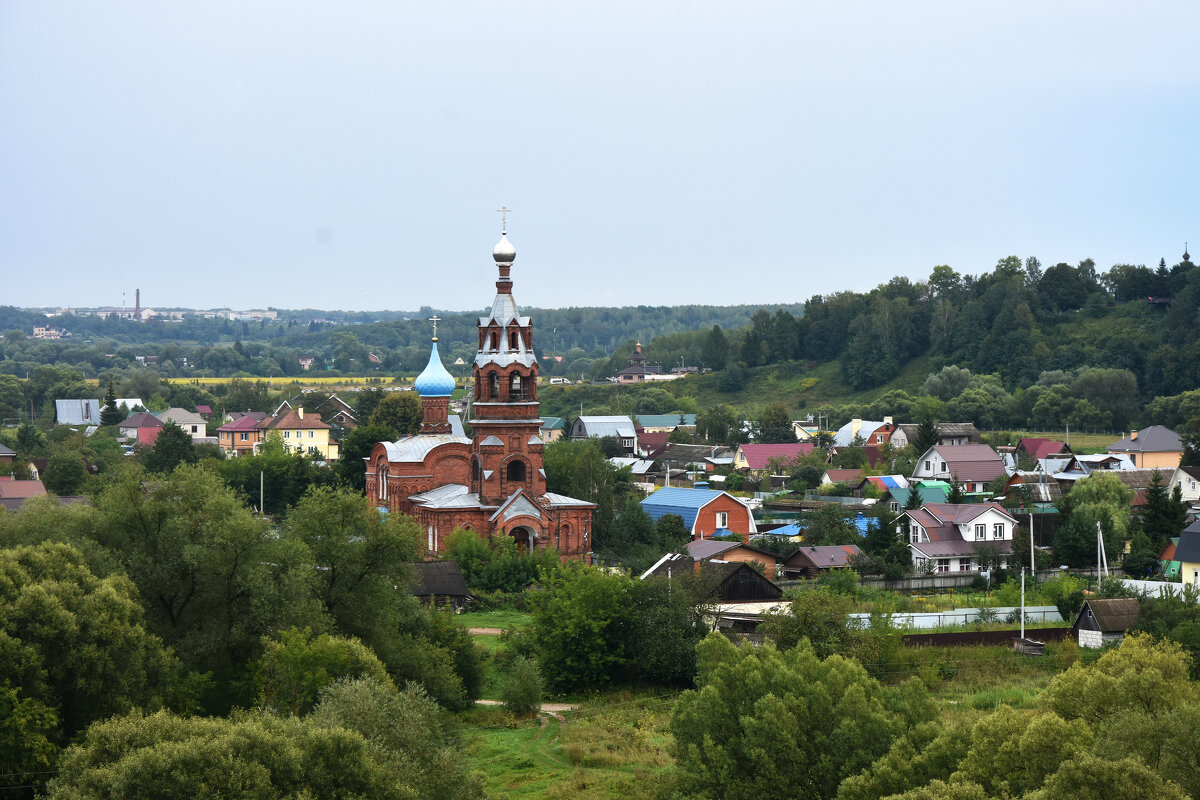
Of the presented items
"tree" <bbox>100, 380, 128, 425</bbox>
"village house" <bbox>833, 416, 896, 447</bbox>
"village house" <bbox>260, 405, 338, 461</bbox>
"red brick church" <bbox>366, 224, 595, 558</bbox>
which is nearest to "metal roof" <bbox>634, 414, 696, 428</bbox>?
"village house" <bbox>833, 416, 896, 447</bbox>

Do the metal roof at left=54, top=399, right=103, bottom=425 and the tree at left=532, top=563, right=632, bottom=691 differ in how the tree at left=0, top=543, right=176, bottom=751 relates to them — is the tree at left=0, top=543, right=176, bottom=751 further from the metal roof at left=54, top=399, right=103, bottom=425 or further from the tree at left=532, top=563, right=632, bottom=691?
the metal roof at left=54, top=399, right=103, bottom=425

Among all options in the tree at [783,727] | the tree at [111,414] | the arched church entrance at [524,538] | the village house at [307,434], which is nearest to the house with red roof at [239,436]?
the village house at [307,434]

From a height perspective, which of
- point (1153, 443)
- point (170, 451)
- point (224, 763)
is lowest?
point (224, 763)

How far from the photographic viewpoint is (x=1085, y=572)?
43.2m

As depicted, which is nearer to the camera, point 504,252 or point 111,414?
point 504,252

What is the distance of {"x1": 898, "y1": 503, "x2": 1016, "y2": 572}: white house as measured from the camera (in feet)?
144

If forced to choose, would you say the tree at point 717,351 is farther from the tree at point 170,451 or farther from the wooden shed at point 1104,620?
the wooden shed at point 1104,620

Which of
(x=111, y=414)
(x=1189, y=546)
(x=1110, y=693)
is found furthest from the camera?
(x=111, y=414)

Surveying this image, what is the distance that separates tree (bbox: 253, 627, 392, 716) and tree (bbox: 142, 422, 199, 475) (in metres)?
37.3

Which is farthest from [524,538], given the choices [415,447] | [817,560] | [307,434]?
[307,434]

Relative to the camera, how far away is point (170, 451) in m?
63.0

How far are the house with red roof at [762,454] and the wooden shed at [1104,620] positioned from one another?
3890cm

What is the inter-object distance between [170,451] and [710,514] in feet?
84.0

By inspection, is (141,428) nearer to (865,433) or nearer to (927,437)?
(865,433)
